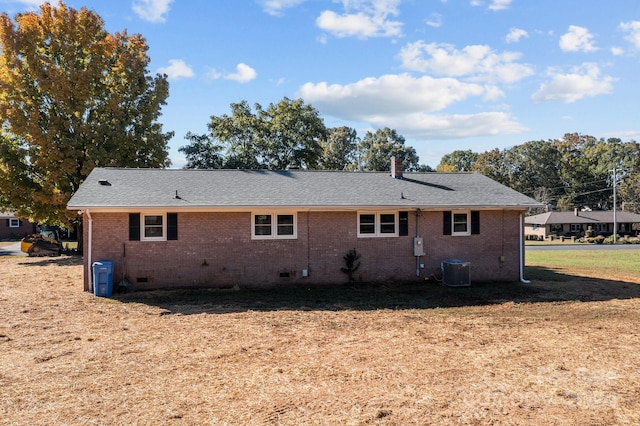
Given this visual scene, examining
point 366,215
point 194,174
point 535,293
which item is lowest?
point 535,293

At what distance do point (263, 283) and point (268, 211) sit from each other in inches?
93.9

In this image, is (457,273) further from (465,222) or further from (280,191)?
(280,191)

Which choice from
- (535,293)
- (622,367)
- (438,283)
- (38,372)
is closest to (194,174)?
(438,283)

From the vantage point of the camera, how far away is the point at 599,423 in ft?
17.0

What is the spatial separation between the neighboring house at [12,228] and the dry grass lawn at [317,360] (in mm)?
37943

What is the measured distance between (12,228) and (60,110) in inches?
1048

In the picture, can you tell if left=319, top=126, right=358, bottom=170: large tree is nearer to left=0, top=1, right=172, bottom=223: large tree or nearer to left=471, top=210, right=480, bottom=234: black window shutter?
left=0, top=1, right=172, bottom=223: large tree

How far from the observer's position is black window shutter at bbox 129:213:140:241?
1416 centimetres

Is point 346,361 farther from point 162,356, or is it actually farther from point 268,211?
point 268,211

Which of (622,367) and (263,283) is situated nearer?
(622,367)

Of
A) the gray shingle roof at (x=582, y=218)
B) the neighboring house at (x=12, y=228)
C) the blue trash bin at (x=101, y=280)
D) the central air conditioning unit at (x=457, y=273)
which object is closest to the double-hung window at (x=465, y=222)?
the central air conditioning unit at (x=457, y=273)

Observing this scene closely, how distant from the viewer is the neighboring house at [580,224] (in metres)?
56.8

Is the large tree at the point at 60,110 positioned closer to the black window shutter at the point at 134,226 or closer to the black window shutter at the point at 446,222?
the black window shutter at the point at 134,226

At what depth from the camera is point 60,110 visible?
25188 millimetres
